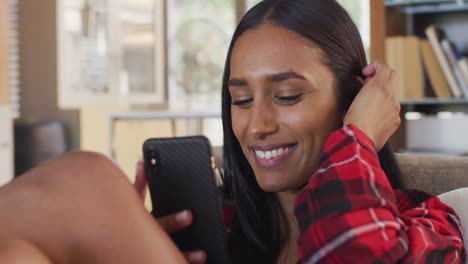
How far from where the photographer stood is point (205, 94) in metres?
5.46

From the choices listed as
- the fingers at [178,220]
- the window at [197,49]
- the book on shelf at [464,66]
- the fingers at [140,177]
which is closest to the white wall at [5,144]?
the window at [197,49]

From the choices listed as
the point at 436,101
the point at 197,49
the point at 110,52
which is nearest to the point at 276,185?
the point at 436,101

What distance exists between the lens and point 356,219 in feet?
2.90

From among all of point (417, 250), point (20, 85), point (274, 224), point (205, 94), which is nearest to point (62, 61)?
point (20, 85)

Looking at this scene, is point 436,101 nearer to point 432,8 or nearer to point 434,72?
point 434,72

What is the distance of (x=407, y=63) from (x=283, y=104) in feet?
6.37

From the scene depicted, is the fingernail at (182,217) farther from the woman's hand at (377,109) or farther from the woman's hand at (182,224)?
the woman's hand at (377,109)

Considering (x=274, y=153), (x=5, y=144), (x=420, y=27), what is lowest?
(x=5, y=144)

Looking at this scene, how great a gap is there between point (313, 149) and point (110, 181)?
333 millimetres

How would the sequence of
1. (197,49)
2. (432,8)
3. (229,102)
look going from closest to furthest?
(229,102) → (432,8) → (197,49)

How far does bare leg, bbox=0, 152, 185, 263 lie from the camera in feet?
2.89

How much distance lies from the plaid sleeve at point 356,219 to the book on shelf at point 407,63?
1949mm

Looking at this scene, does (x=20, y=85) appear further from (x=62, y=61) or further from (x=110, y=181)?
(x=110, y=181)

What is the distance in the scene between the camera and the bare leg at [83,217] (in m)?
0.88
